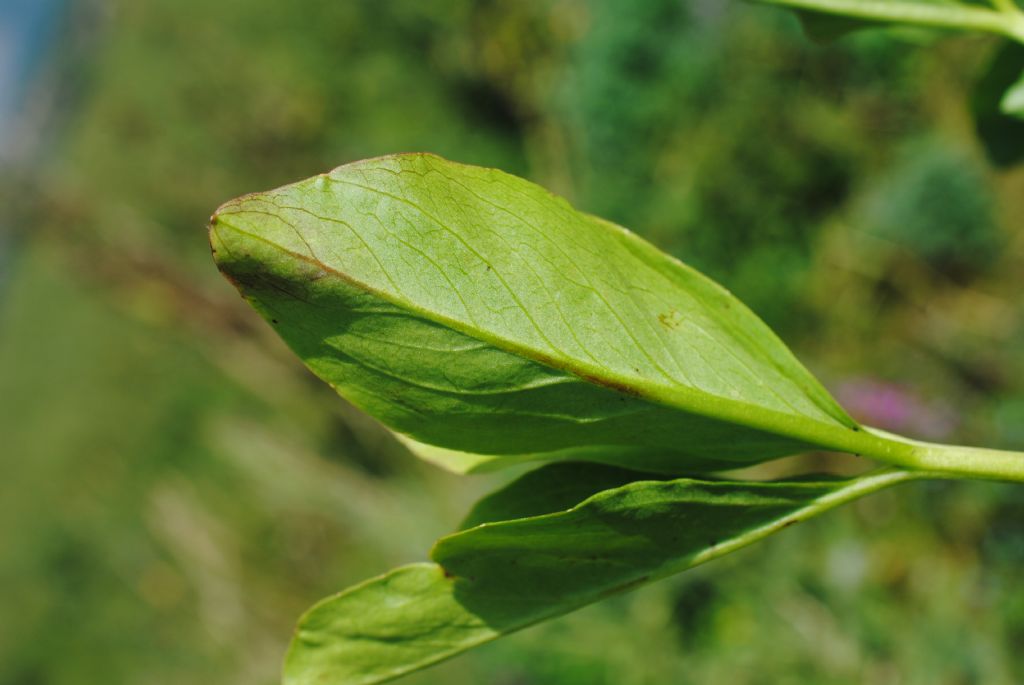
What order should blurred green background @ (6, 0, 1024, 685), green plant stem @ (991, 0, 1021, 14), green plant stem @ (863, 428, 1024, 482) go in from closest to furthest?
green plant stem @ (863, 428, 1024, 482), green plant stem @ (991, 0, 1021, 14), blurred green background @ (6, 0, 1024, 685)

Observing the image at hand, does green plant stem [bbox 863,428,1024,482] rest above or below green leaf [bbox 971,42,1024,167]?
below

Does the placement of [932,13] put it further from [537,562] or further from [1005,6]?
[537,562]

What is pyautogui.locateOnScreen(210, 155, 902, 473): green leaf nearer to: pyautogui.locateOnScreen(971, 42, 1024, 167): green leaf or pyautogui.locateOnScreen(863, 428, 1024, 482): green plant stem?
pyautogui.locateOnScreen(863, 428, 1024, 482): green plant stem

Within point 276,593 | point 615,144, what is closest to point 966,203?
point 615,144

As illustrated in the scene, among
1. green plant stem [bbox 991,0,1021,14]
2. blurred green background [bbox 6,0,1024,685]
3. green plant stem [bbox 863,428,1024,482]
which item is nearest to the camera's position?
green plant stem [bbox 863,428,1024,482]

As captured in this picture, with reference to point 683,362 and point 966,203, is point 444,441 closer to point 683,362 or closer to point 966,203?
point 683,362

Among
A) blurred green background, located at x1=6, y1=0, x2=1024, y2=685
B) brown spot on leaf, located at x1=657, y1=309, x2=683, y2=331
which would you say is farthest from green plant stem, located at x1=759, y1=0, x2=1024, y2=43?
brown spot on leaf, located at x1=657, y1=309, x2=683, y2=331

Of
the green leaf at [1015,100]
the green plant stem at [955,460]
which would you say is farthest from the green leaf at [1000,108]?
the green plant stem at [955,460]
